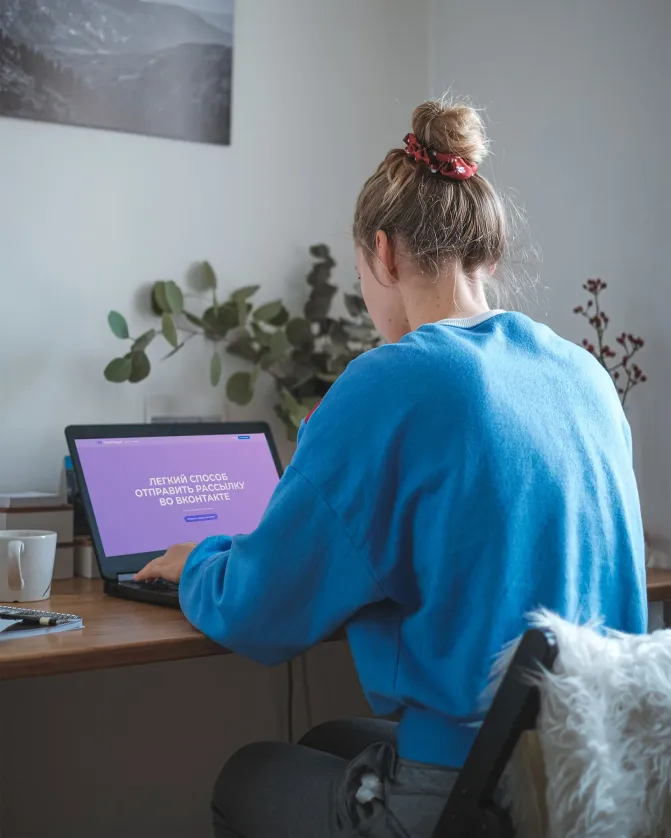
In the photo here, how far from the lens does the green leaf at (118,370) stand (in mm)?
1919

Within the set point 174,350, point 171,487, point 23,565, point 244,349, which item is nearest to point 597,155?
point 244,349

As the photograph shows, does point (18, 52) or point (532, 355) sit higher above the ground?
point (18, 52)

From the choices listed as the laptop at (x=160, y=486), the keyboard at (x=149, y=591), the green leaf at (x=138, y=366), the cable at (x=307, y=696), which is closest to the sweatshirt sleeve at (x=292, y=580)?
the keyboard at (x=149, y=591)

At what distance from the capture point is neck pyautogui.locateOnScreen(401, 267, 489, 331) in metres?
1.23

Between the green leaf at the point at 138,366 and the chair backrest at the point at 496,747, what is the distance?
3.78ft

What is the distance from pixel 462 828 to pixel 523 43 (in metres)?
1.68

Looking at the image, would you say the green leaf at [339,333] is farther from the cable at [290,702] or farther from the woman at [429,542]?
the woman at [429,542]

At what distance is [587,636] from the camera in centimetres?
91

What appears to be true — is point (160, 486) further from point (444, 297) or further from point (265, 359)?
point (444, 297)

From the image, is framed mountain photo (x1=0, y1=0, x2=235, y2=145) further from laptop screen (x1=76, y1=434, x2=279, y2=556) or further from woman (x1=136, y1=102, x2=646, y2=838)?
woman (x1=136, y1=102, x2=646, y2=838)

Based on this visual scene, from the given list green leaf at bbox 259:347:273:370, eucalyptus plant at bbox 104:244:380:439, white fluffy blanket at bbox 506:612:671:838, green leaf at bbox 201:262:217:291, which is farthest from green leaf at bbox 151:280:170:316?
white fluffy blanket at bbox 506:612:671:838

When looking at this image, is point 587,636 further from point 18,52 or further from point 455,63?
point 455,63

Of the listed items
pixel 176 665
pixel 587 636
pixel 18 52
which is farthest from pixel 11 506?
pixel 587 636

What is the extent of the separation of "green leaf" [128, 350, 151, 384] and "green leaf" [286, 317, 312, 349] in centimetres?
32
